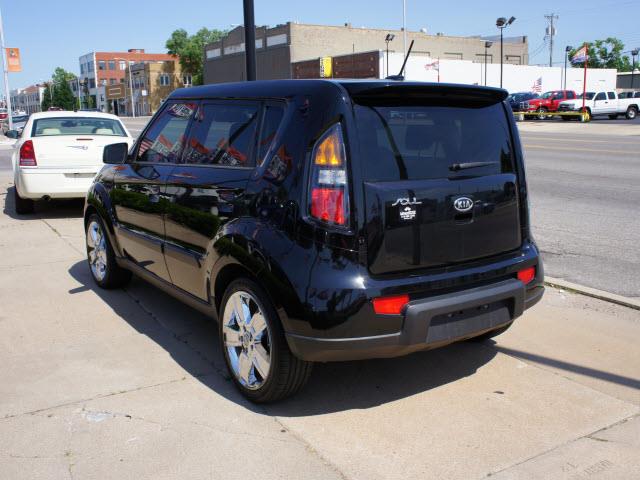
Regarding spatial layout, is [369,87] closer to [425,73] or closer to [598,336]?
[598,336]

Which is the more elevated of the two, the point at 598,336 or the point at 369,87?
the point at 369,87

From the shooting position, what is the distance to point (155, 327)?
5082 millimetres

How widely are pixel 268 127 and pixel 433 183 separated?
0.98 metres

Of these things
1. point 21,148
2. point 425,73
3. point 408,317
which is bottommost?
point 408,317

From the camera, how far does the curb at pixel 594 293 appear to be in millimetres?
5438

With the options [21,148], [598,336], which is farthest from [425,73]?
[598,336]

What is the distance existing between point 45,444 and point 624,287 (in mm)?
5043

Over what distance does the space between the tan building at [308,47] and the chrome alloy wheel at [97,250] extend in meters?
67.6

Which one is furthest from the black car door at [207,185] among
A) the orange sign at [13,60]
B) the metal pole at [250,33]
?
the orange sign at [13,60]

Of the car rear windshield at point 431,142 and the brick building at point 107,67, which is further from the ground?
the brick building at point 107,67

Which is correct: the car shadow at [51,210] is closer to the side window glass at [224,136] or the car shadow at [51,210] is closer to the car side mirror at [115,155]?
the car side mirror at [115,155]

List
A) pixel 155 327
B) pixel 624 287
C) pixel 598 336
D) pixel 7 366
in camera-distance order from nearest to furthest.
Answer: pixel 7 366, pixel 598 336, pixel 155 327, pixel 624 287

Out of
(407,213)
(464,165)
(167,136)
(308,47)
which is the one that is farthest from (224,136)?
(308,47)

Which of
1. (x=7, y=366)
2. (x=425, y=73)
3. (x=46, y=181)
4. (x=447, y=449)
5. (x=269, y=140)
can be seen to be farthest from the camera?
(x=425, y=73)
